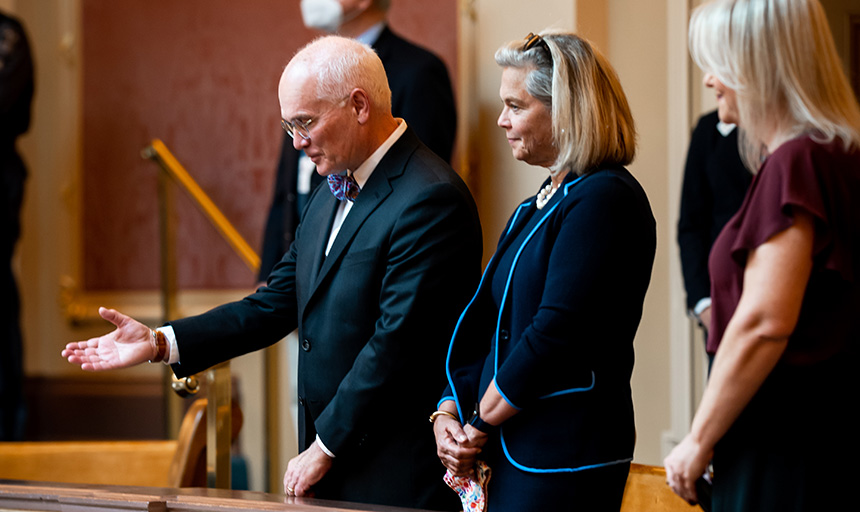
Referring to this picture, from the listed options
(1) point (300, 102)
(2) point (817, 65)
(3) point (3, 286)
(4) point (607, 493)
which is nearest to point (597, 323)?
(4) point (607, 493)

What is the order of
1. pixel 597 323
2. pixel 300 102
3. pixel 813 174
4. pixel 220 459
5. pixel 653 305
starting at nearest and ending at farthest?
1. pixel 813 174
2. pixel 597 323
3. pixel 300 102
4. pixel 220 459
5. pixel 653 305

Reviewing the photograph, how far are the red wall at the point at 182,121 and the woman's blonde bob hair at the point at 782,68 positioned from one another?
366 centimetres

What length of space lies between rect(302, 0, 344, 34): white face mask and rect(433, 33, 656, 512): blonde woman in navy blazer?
5.48ft

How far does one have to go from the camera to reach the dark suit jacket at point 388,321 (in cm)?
201

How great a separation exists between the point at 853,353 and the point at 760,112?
37cm

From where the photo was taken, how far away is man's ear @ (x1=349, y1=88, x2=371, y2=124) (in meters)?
2.09

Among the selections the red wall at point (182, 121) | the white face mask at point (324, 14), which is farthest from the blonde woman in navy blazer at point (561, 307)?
the red wall at point (182, 121)

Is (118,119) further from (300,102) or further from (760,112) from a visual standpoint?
(760,112)

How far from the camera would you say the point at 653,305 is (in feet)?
11.0

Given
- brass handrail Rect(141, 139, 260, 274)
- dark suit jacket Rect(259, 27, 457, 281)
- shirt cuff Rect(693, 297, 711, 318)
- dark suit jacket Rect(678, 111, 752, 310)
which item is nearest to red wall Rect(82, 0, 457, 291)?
brass handrail Rect(141, 139, 260, 274)

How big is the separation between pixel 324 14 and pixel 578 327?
2.12 metres

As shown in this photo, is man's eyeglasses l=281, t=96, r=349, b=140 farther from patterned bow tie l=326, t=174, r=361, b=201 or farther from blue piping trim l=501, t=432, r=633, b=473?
blue piping trim l=501, t=432, r=633, b=473

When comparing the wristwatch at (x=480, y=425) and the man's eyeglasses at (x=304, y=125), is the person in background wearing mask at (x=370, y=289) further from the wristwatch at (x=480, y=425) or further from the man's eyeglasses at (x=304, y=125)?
the wristwatch at (x=480, y=425)

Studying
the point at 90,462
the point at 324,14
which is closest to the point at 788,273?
the point at 324,14
